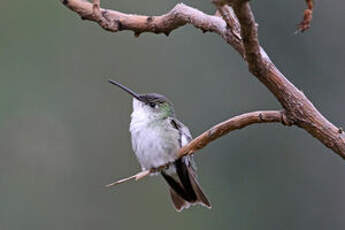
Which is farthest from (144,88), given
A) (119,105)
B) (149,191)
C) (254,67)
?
(254,67)

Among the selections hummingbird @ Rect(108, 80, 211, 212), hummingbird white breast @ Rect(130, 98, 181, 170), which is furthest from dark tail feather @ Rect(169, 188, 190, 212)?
hummingbird white breast @ Rect(130, 98, 181, 170)

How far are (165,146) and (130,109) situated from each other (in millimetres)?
5084

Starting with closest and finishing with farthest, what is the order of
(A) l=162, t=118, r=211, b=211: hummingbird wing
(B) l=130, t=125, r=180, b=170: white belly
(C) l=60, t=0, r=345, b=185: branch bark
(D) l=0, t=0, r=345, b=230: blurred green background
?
(C) l=60, t=0, r=345, b=185: branch bark → (A) l=162, t=118, r=211, b=211: hummingbird wing → (B) l=130, t=125, r=180, b=170: white belly → (D) l=0, t=0, r=345, b=230: blurred green background

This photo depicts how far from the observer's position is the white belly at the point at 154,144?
13.2 ft

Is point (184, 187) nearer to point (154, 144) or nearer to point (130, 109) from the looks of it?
point (154, 144)

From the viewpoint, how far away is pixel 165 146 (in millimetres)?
4047

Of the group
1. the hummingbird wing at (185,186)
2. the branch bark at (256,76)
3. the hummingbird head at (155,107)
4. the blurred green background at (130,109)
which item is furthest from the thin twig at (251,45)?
the blurred green background at (130,109)

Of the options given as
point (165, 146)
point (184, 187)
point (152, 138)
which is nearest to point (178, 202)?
point (184, 187)

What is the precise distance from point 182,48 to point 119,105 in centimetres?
107

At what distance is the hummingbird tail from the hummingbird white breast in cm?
8

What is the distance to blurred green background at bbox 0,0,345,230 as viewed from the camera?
8039 millimetres

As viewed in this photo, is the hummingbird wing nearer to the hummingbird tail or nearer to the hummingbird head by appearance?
the hummingbird tail

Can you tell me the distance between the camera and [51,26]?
9.66 m

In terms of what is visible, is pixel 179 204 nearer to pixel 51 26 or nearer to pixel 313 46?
pixel 313 46
